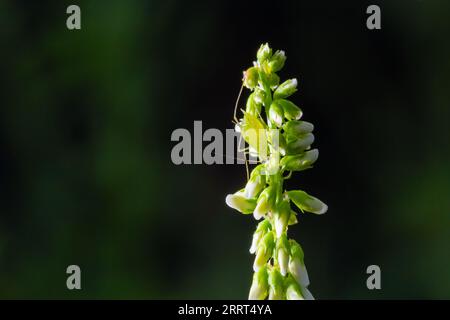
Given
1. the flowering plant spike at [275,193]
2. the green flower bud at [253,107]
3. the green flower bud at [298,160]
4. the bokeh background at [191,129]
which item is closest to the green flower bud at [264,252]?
the flowering plant spike at [275,193]

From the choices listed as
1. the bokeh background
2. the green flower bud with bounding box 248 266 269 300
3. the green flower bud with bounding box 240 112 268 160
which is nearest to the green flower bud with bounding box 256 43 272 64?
the green flower bud with bounding box 240 112 268 160

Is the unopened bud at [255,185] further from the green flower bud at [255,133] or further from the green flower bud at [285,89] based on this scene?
the green flower bud at [285,89]

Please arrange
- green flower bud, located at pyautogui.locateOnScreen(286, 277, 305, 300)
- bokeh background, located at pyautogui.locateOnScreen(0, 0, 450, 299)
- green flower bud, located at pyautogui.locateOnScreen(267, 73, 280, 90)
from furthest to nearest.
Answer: bokeh background, located at pyautogui.locateOnScreen(0, 0, 450, 299), green flower bud, located at pyautogui.locateOnScreen(267, 73, 280, 90), green flower bud, located at pyautogui.locateOnScreen(286, 277, 305, 300)

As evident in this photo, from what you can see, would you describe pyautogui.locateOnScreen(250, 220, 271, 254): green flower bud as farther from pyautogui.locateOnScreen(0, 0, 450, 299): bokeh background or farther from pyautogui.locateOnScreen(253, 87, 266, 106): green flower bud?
pyautogui.locateOnScreen(0, 0, 450, 299): bokeh background

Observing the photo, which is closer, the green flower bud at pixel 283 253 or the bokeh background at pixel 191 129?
the green flower bud at pixel 283 253

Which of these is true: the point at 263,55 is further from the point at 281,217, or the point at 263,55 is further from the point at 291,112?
the point at 281,217
